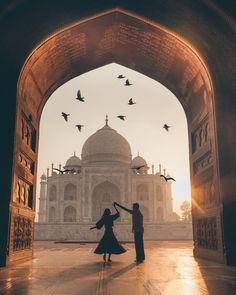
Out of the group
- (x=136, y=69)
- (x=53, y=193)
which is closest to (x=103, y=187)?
(x=53, y=193)

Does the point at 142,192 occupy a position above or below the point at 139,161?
below

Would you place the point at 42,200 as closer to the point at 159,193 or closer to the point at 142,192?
the point at 142,192

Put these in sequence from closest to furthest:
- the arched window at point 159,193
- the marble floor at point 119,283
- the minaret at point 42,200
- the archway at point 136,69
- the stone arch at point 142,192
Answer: the marble floor at point 119,283, the archway at point 136,69, the stone arch at point 142,192, the arched window at point 159,193, the minaret at point 42,200

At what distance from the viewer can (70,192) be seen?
41188mm

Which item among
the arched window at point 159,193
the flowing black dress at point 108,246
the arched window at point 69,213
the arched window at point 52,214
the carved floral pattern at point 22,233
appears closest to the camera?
the carved floral pattern at point 22,233

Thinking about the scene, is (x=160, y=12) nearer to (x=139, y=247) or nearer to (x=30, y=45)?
(x=30, y=45)

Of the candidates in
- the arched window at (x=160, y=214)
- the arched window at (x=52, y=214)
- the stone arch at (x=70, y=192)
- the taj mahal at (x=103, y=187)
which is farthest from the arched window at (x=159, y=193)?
the arched window at (x=52, y=214)

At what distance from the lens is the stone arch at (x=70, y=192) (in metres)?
40.8

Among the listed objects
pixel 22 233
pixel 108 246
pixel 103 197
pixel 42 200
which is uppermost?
pixel 42 200

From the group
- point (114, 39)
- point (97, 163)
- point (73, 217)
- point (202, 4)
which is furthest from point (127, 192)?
point (202, 4)

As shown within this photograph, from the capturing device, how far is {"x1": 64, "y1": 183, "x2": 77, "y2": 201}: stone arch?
4081cm

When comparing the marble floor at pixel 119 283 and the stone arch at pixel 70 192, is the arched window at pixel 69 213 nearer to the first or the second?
the stone arch at pixel 70 192

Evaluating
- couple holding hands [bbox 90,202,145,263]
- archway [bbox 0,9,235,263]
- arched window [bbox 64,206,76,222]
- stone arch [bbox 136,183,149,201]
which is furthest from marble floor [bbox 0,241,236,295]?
stone arch [bbox 136,183,149,201]

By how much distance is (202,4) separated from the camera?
21.3 ft
